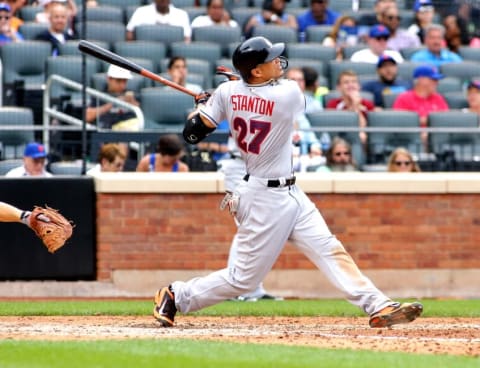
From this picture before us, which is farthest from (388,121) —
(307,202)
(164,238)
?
(307,202)

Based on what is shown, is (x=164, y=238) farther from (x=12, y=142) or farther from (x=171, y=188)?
(x=12, y=142)

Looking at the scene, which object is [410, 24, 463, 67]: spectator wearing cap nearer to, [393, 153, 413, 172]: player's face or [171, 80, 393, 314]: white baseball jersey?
[393, 153, 413, 172]: player's face

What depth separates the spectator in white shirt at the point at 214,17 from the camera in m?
15.4

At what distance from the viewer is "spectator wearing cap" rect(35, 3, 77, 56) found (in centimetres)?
1402

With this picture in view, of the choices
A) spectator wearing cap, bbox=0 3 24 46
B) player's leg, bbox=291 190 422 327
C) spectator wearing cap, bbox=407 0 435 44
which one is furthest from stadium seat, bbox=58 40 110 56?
player's leg, bbox=291 190 422 327

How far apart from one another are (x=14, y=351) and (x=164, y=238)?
5.49 metres

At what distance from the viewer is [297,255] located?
40.9ft

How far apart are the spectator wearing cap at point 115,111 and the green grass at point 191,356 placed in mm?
5562

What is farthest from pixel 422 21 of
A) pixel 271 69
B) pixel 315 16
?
pixel 271 69

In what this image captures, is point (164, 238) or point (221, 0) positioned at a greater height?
point (221, 0)

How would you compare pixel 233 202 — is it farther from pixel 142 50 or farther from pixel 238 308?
pixel 142 50

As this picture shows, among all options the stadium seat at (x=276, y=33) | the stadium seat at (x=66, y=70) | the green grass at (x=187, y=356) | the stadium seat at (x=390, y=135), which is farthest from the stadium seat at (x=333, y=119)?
the green grass at (x=187, y=356)

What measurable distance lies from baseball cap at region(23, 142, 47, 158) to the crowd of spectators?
79cm

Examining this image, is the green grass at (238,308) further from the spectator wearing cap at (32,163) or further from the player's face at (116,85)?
the player's face at (116,85)
